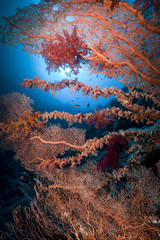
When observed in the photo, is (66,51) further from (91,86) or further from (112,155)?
(112,155)

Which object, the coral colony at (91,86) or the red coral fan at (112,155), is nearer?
the coral colony at (91,86)

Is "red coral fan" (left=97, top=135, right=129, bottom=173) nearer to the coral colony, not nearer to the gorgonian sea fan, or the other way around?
the coral colony

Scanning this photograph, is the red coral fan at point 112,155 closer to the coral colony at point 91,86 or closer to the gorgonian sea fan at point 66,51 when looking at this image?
the coral colony at point 91,86

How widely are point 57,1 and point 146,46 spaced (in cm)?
322

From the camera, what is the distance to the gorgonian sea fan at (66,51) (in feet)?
10.7

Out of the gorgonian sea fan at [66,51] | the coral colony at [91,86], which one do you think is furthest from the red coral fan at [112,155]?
the gorgonian sea fan at [66,51]

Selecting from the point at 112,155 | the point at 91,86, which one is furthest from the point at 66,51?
the point at 112,155

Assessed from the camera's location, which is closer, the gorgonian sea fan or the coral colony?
the coral colony

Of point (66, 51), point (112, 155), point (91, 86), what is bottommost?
point (112, 155)

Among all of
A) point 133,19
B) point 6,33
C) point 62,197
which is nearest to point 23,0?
point 6,33

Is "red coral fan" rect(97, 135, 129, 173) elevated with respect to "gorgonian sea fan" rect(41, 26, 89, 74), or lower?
lower

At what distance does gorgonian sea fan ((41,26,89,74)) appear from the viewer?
10.7 feet

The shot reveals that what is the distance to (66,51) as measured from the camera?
3.29 m

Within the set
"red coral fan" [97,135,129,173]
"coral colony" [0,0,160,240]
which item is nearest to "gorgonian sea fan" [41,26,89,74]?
"coral colony" [0,0,160,240]
